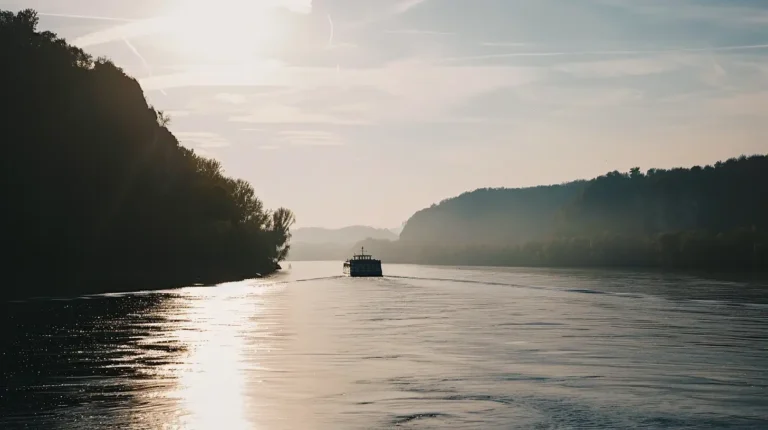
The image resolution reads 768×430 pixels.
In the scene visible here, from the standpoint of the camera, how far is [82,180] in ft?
409

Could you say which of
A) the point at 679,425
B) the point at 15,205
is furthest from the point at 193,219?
the point at 679,425

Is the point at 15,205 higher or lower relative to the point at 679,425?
higher

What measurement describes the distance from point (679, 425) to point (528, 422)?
468 centimetres

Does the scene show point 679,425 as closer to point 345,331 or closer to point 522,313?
point 345,331

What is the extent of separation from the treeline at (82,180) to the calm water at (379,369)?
34346mm

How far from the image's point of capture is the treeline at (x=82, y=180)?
369 ft

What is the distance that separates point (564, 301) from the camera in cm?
10306

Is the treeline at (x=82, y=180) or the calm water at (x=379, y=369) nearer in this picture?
the calm water at (x=379, y=369)

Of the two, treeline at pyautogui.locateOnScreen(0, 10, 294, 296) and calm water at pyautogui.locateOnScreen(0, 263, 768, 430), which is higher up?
treeline at pyautogui.locateOnScreen(0, 10, 294, 296)

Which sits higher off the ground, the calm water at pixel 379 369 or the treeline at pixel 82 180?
the treeline at pixel 82 180

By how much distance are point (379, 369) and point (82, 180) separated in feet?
306

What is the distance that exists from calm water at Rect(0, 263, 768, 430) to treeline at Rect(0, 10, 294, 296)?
113 feet

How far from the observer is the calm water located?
3008 cm

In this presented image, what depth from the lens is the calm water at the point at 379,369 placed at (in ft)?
98.7
